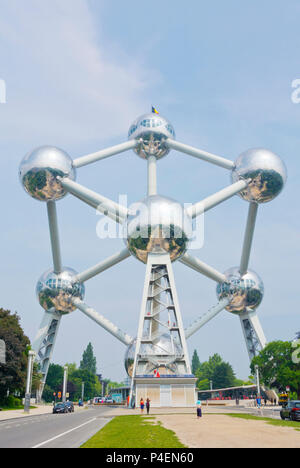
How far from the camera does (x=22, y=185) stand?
36.4m

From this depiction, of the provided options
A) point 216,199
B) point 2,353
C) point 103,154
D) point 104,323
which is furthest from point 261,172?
point 2,353

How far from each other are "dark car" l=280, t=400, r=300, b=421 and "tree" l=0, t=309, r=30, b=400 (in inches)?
876

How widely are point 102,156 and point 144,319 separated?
47.7 ft

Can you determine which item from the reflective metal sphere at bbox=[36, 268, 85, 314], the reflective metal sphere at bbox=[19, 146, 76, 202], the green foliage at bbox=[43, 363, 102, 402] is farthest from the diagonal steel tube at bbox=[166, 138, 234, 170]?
the green foliage at bbox=[43, 363, 102, 402]

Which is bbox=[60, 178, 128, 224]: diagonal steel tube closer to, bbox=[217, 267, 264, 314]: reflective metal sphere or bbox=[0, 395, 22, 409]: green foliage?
bbox=[217, 267, 264, 314]: reflective metal sphere

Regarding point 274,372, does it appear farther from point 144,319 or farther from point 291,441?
point 291,441

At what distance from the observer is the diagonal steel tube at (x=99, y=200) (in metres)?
35.7

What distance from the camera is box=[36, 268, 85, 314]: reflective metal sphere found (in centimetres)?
4169

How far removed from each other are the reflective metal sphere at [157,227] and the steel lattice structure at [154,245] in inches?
2.7

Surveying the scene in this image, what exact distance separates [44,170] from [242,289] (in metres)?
21.6

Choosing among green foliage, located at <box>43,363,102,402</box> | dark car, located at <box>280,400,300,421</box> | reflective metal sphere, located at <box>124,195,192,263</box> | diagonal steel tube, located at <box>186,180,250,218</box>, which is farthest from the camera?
green foliage, located at <box>43,363,102,402</box>

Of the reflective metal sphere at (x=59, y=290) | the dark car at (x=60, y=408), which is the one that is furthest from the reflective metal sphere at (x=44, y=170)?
the dark car at (x=60, y=408)

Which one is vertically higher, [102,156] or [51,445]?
[102,156]
